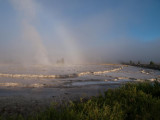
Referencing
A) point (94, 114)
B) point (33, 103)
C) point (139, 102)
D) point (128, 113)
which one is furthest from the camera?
point (33, 103)

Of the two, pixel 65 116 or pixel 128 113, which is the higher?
pixel 65 116

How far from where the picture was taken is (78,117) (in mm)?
3299

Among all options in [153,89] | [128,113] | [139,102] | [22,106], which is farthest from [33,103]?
[153,89]

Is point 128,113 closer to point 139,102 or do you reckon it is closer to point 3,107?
point 139,102

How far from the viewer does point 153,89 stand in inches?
249

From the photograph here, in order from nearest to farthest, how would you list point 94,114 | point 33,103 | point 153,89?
1. point 94,114
2. point 33,103
3. point 153,89

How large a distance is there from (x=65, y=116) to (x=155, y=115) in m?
2.50

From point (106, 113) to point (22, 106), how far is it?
328 centimetres

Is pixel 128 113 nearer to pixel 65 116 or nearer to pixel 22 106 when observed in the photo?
pixel 65 116

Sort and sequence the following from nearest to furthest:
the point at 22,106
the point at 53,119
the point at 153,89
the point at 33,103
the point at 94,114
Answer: the point at 53,119 < the point at 94,114 < the point at 22,106 < the point at 33,103 < the point at 153,89

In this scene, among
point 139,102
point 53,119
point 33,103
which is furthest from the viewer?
point 33,103

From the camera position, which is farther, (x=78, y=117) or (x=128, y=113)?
(x=128, y=113)

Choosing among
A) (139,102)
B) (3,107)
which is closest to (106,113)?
(139,102)

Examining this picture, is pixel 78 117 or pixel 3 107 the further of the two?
pixel 3 107
